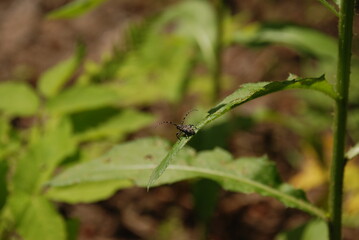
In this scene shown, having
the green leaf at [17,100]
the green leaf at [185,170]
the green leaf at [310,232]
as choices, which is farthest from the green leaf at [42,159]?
the green leaf at [310,232]

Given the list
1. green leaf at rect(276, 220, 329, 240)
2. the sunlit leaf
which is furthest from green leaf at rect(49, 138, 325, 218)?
the sunlit leaf

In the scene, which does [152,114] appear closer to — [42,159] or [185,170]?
[42,159]

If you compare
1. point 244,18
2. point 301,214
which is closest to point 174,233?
point 301,214

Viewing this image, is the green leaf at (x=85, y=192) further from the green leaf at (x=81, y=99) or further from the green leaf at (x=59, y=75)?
the green leaf at (x=59, y=75)

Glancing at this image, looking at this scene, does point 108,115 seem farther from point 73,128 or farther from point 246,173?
point 246,173

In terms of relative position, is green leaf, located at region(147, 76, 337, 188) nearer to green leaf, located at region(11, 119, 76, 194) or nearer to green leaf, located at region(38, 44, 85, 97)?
green leaf, located at region(11, 119, 76, 194)

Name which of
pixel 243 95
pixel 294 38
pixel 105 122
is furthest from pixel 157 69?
pixel 243 95

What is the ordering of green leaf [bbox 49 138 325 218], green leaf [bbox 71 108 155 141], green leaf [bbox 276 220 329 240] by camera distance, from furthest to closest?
green leaf [bbox 71 108 155 141] < green leaf [bbox 276 220 329 240] < green leaf [bbox 49 138 325 218]
